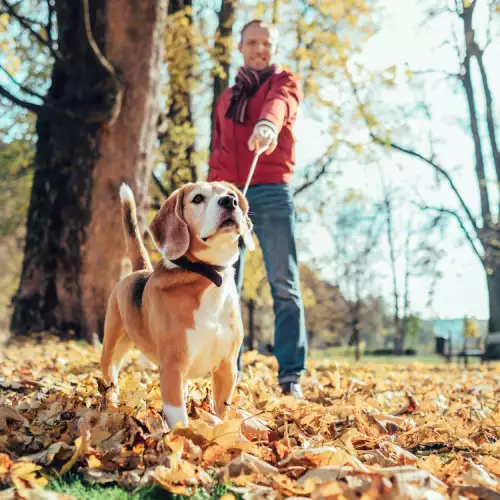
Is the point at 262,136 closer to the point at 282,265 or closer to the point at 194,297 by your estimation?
the point at 282,265

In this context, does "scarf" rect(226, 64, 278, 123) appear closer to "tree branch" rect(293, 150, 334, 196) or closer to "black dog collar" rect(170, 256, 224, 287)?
"black dog collar" rect(170, 256, 224, 287)

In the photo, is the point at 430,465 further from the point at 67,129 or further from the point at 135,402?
the point at 67,129

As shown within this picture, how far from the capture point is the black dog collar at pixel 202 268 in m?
2.46

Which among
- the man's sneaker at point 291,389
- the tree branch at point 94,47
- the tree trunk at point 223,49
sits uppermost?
the tree trunk at point 223,49

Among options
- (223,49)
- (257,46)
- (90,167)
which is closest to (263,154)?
(257,46)

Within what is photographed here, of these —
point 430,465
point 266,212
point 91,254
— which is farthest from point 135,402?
point 91,254

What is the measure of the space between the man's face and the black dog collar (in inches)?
93.2

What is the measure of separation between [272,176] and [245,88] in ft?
2.44

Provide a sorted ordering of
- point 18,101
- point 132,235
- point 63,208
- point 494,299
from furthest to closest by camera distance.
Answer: point 494,299 → point 63,208 → point 18,101 → point 132,235

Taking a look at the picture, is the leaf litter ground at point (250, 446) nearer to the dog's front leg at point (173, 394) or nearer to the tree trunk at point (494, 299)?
the dog's front leg at point (173, 394)

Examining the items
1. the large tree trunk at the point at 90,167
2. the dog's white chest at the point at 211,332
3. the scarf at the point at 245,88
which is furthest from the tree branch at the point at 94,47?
the dog's white chest at the point at 211,332

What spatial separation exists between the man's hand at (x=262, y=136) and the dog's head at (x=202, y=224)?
2.96 ft

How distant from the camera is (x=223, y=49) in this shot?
1239 cm

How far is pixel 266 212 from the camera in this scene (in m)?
4.15
